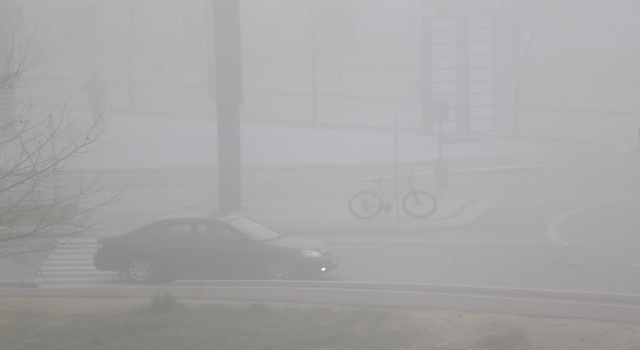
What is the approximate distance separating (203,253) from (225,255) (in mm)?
384

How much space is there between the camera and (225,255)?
12031mm

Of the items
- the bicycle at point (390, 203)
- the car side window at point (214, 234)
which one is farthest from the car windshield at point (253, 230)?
the bicycle at point (390, 203)

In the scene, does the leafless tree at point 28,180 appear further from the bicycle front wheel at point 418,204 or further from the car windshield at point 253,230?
the bicycle front wheel at point 418,204

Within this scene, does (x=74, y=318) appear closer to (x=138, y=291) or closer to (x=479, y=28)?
(x=138, y=291)

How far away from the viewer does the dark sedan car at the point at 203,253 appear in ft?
39.0

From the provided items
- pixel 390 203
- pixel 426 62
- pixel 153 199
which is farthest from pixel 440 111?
pixel 426 62

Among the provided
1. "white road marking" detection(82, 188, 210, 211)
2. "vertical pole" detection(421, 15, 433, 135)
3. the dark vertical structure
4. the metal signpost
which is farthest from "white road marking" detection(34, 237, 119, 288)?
the metal signpost

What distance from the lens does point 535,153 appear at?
100ft

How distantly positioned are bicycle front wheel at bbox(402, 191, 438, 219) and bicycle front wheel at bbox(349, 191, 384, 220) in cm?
66

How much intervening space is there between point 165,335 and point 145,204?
1244 cm

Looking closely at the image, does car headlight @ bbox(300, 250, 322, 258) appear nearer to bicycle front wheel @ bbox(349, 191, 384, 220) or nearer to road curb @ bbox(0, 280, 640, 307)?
road curb @ bbox(0, 280, 640, 307)

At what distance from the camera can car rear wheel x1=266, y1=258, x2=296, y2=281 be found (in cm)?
1181

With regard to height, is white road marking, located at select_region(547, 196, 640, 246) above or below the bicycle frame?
below

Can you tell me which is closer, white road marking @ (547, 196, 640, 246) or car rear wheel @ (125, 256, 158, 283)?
car rear wheel @ (125, 256, 158, 283)
